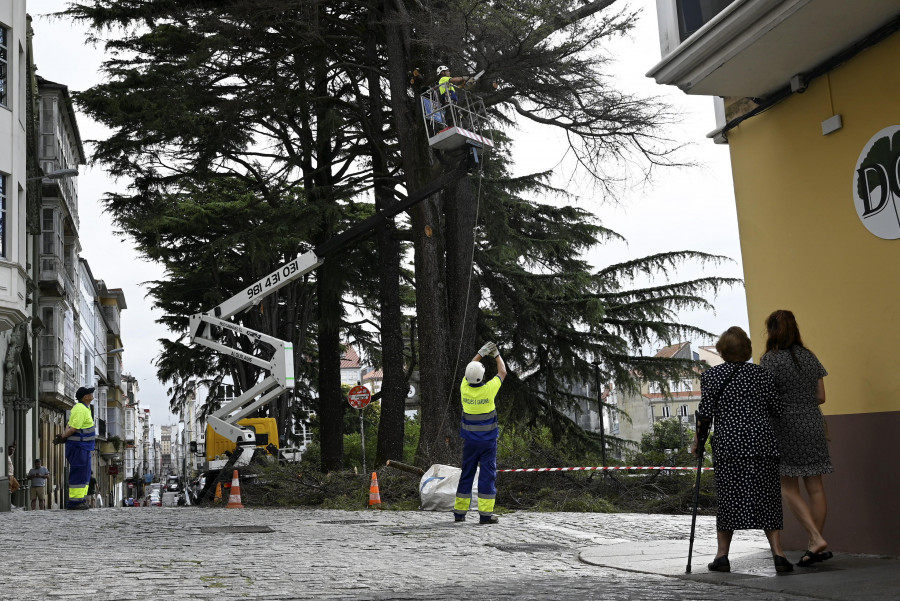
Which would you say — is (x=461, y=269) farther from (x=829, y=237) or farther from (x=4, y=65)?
(x=829, y=237)

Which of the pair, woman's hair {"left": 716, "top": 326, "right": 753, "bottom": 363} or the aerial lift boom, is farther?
the aerial lift boom

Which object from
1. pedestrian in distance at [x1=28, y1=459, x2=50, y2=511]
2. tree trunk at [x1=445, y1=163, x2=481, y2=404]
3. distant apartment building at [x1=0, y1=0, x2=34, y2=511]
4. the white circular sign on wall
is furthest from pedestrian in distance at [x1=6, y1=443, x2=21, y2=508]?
the white circular sign on wall

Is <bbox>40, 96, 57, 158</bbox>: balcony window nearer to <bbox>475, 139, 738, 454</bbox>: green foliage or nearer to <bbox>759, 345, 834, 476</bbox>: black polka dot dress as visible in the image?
<bbox>475, 139, 738, 454</bbox>: green foliage

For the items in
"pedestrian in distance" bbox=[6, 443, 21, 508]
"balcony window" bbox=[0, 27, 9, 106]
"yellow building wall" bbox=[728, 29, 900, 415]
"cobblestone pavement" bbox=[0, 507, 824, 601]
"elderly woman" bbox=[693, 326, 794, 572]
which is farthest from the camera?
"pedestrian in distance" bbox=[6, 443, 21, 508]

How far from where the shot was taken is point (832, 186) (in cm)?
800

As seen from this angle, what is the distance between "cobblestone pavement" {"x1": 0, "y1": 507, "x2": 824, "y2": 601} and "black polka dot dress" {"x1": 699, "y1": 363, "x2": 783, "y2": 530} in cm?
67

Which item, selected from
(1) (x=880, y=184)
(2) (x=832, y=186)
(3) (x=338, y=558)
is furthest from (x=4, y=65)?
(1) (x=880, y=184)

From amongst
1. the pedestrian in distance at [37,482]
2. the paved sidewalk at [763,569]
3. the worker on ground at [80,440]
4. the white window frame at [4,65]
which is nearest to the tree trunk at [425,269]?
the worker on ground at [80,440]

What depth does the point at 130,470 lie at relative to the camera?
113m

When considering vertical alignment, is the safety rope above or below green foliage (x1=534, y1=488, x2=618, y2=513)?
above

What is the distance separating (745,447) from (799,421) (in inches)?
21.1

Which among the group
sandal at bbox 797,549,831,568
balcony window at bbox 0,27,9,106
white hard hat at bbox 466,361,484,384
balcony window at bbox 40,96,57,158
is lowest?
sandal at bbox 797,549,831,568

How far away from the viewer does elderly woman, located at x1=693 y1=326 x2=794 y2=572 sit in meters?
7.04

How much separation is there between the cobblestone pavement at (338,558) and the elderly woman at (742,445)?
2.05 feet
